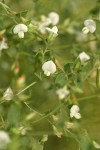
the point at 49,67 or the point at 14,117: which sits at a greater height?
the point at 49,67

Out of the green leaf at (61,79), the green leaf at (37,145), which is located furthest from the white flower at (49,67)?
the green leaf at (37,145)

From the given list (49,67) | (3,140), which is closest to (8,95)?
(49,67)

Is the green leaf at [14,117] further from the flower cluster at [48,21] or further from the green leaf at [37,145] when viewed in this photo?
the flower cluster at [48,21]

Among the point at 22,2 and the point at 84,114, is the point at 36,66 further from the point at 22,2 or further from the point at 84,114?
the point at 22,2

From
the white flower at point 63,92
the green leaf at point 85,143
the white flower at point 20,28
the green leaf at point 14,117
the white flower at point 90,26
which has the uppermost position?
the white flower at point 90,26

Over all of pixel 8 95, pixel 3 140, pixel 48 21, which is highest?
pixel 48 21

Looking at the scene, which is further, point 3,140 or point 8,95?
point 8,95

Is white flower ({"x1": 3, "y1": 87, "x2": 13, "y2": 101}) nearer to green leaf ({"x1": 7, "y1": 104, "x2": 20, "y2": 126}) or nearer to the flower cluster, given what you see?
green leaf ({"x1": 7, "y1": 104, "x2": 20, "y2": 126})

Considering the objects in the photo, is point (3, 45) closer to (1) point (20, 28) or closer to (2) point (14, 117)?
(1) point (20, 28)
